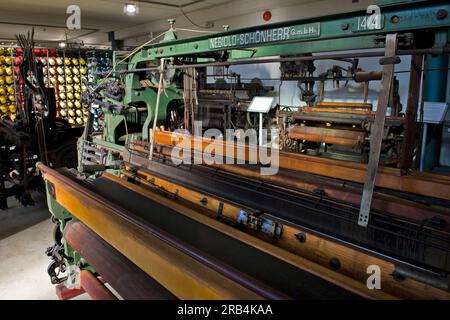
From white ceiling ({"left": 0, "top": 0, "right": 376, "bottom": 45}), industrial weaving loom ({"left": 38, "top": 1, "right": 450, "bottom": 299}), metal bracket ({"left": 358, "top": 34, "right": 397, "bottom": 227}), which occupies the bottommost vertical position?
industrial weaving loom ({"left": 38, "top": 1, "right": 450, "bottom": 299})

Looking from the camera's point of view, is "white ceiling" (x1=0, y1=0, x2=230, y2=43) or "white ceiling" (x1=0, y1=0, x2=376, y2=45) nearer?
"white ceiling" (x1=0, y1=0, x2=376, y2=45)

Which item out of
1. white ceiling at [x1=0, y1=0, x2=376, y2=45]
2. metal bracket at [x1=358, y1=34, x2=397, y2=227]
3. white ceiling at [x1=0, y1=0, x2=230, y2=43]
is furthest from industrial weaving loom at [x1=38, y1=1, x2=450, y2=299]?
white ceiling at [x1=0, y1=0, x2=230, y2=43]

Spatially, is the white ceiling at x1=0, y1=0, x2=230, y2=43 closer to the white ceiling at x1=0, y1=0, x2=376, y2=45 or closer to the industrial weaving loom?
the white ceiling at x1=0, y1=0, x2=376, y2=45

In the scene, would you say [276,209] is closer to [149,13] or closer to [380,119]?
[380,119]

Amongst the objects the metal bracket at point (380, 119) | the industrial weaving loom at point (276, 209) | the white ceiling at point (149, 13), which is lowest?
the industrial weaving loom at point (276, 209)

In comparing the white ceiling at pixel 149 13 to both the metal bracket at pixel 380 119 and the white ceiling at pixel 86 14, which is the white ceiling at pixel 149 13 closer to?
the white ceiling at pixel 86 14

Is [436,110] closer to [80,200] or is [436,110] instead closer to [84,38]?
[80,200]

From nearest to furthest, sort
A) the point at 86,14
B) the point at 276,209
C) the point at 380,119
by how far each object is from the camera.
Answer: the point at 380,119 → the point at 276,209 → the point at 86,14

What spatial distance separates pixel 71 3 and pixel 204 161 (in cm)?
569

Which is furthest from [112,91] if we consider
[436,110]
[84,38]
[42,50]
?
[84,38]

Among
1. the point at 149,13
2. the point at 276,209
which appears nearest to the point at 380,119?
the point at 276,209

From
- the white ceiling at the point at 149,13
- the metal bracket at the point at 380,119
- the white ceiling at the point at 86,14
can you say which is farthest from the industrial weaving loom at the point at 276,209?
the white ceiling at the point at 86,14

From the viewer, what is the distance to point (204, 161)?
2.48m

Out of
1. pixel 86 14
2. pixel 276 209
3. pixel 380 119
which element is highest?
pixel 86 14
